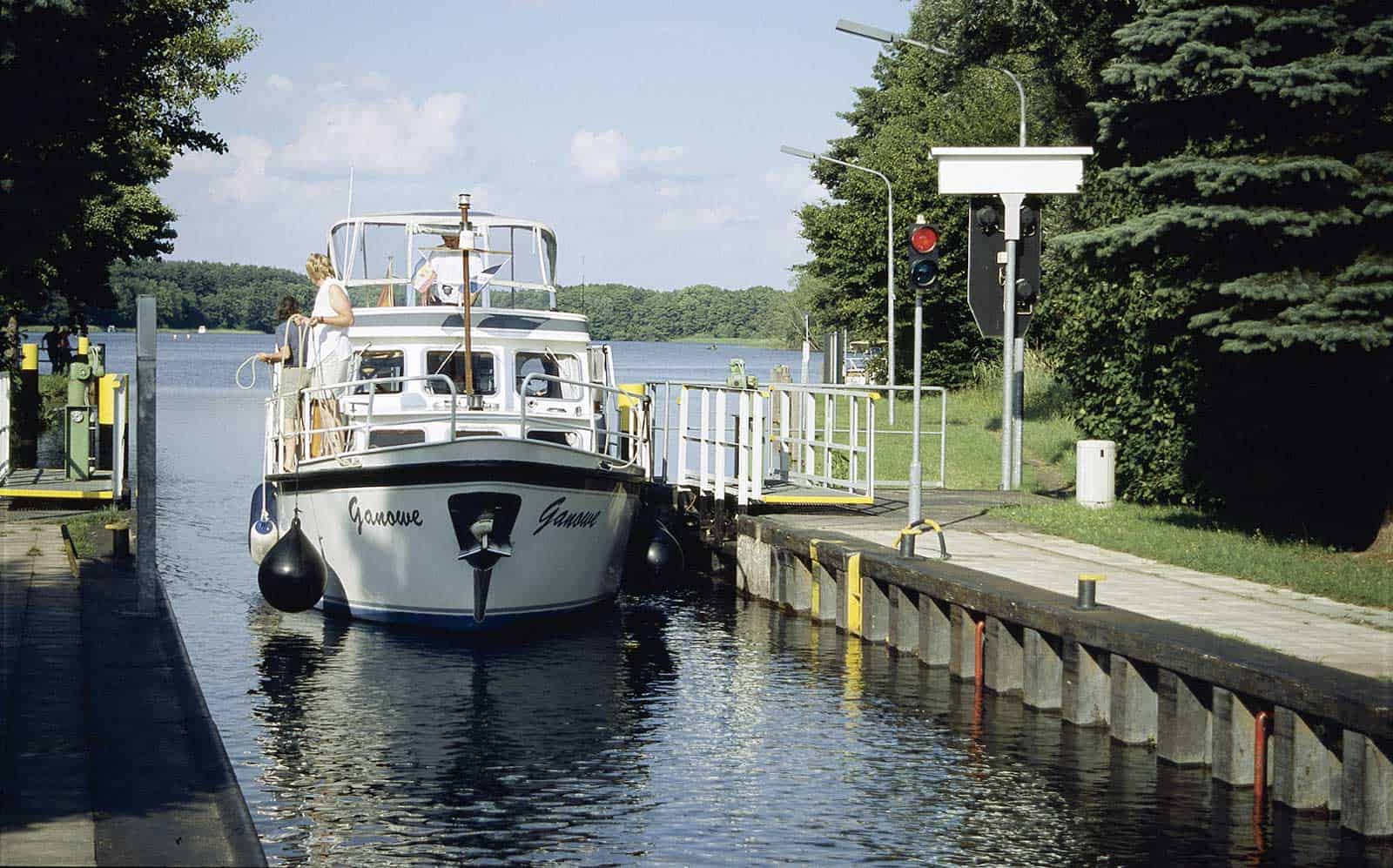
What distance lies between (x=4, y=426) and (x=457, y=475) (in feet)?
36.1

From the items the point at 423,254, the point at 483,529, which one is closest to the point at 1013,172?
the point at 423,254

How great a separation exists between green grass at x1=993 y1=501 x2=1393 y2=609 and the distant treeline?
1340 inches

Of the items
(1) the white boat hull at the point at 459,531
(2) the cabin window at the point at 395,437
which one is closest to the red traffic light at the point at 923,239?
(1) the white boat hull at the point at 459,531

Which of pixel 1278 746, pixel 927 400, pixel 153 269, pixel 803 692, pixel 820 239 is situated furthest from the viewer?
pixel 153 269

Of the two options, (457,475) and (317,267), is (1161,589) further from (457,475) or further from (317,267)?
(317,267)

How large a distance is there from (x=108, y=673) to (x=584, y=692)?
4412 mm

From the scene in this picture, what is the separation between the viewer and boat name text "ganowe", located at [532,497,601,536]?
1603 centimetres

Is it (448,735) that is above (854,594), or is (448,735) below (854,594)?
below

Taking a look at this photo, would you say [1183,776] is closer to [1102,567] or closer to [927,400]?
[1102,567]

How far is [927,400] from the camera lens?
48.2 metres

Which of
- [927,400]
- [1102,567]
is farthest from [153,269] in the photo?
[1102,567]

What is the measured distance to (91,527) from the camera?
1959 centimetres

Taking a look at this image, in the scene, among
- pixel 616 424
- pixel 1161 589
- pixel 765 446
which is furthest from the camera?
pixel 765 446

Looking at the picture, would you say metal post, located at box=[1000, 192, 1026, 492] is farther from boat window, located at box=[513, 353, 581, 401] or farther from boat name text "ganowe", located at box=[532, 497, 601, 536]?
boat name text "ganowe", located at box=[532, 497, 601, 536]
